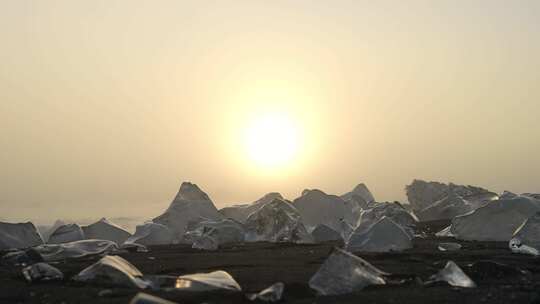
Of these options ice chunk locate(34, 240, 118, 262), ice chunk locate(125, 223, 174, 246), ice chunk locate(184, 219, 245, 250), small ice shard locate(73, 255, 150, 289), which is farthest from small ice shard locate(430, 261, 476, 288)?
ice chunk locate(125, 223, 174, 246)

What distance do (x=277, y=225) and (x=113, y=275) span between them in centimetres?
386

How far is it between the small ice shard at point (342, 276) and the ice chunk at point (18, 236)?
4.18 meters

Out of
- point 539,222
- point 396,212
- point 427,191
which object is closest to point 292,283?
point 539,222

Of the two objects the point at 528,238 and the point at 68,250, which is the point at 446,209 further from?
the point at 68,250

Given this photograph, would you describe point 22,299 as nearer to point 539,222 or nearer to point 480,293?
point 480,293

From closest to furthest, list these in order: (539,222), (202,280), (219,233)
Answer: (202,280), (539,222), (219,233)

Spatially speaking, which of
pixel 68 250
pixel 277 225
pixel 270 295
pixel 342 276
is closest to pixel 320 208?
pixel 277 225

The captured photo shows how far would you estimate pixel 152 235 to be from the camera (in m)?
7.93

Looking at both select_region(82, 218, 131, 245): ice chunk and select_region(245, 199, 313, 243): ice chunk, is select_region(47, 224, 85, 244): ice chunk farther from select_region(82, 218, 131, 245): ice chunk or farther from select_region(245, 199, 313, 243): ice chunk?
select_region(245, 199, 313, 243): ice chunk

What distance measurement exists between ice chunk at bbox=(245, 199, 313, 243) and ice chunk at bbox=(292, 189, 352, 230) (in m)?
1.63

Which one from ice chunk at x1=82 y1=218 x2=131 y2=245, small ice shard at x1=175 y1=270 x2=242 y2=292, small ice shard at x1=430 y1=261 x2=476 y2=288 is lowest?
ice chunk at x1=82 y1=218 x2=131 y2=245

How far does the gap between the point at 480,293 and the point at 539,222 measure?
2.75 meters

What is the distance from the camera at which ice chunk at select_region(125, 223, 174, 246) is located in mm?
7836

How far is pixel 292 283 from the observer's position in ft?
12.3
